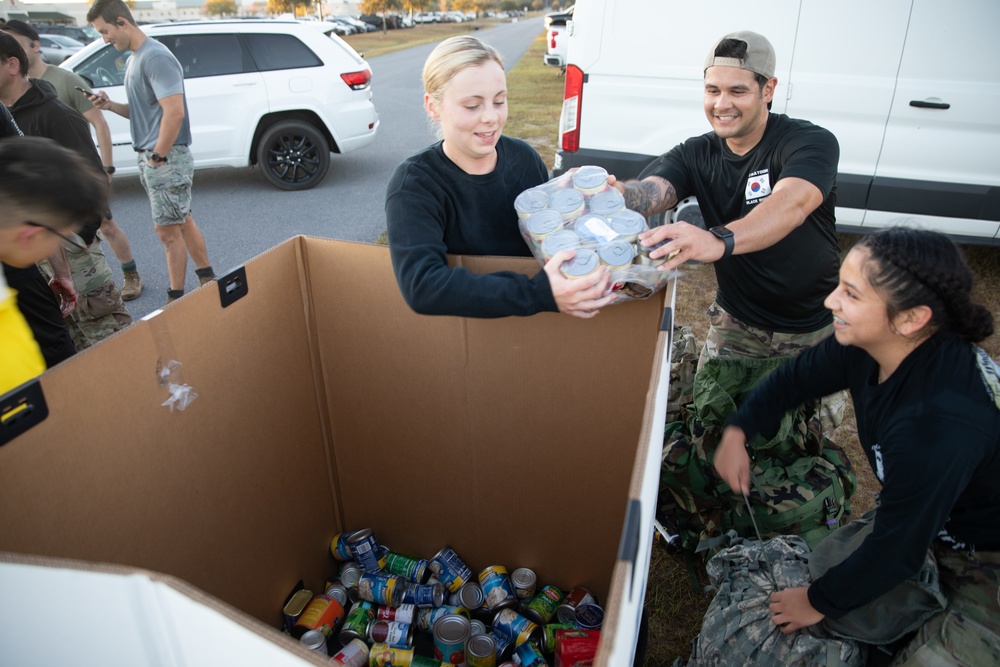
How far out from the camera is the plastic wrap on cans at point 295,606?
6.53 ft

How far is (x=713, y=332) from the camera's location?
97.2 inches

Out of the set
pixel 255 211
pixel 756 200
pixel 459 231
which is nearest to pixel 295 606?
pixel 459 231

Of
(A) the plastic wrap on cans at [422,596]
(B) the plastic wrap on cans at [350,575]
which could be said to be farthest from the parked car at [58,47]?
(A) the plastic wrap on cans at [422,596]

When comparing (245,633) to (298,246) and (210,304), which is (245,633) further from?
(298,246)

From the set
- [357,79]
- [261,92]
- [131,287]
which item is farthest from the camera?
[357,79]

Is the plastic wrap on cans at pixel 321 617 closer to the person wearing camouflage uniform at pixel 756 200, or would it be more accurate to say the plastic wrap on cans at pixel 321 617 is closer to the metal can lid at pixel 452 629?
the metal can lid at pixel 452 629

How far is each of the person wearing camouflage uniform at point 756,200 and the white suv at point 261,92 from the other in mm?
5563

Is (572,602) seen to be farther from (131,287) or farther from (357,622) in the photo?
(131,287)

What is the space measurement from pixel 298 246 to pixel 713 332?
1.58m

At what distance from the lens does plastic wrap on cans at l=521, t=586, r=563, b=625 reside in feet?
6.48

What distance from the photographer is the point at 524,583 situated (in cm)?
207

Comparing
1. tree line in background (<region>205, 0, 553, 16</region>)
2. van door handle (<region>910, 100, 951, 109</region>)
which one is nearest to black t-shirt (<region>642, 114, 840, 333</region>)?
van door handle (<region>910, 100, 951, 109</region>)

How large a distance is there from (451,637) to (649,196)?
149cm

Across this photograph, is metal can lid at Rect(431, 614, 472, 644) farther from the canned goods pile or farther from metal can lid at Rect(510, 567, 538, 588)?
the canned goods pile
